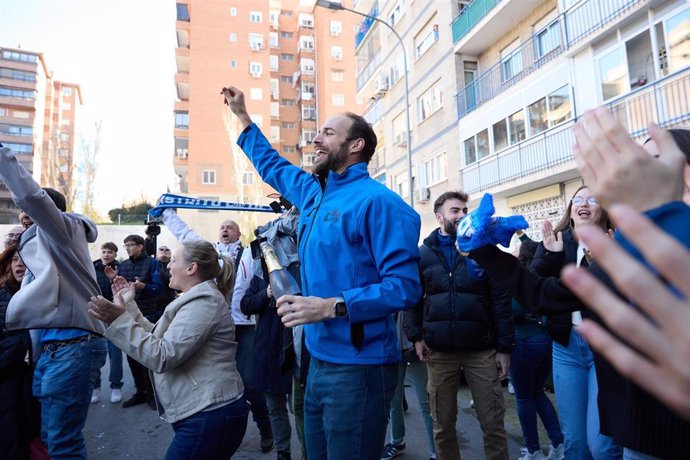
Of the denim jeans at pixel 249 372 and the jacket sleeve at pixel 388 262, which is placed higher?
the jacket sleeve at pixel 388 262

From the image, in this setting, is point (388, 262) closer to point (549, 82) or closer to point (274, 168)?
point (274, 168)

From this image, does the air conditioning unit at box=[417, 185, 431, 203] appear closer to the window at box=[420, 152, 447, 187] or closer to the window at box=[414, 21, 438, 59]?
the window at box=[420, 152, 447, 187]

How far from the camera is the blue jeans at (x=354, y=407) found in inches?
79.3

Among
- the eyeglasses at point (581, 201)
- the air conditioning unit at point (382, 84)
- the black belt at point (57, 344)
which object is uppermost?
the air conditioning unit at point (382, 84)

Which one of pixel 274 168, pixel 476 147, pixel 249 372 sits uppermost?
pixel 476 147

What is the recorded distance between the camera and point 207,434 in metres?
2.49

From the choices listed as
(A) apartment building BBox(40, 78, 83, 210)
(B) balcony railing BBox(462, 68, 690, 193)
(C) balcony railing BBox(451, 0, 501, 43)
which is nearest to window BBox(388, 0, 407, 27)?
(C) balcony railing BBox(451, 0, 501, 43)

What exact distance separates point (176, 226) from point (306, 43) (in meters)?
52.6

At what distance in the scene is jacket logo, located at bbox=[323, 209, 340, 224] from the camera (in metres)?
2.20

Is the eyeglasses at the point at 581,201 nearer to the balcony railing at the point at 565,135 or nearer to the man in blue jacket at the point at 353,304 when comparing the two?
the man in blue jacket at the point at 353,304

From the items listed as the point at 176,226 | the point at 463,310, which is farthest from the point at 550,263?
the point at 176,226

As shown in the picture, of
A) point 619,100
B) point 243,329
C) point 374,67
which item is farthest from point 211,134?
point 243,329

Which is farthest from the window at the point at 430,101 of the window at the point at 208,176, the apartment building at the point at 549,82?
the window at the point at 208,176

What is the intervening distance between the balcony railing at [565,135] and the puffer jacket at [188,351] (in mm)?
7230
